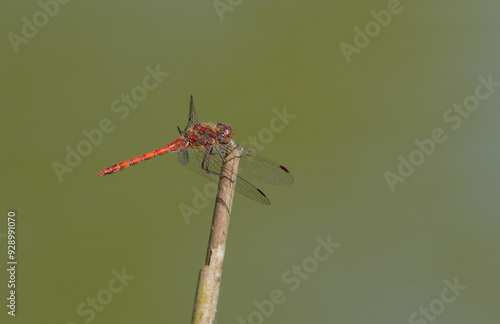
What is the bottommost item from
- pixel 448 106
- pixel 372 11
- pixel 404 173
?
pixel 404 173

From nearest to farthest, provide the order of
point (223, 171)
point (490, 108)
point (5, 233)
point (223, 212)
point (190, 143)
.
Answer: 1. point (223, 212)
2. point (223, 171)
3. point (190, 143)
4. point (5, 233)
5. point (490, 108)

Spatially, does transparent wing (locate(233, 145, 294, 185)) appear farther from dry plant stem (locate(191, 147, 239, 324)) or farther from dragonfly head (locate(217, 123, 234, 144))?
A: dry plant stem (locate(191, 147, 239, 324))

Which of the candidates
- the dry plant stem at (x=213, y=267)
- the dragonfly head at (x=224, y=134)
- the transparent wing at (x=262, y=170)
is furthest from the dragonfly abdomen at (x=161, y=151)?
the dry plant stem at (x=213, y=267)

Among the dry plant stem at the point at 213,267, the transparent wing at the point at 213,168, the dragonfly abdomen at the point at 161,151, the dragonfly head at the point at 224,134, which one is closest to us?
the dry plant stem at the point at 213,267

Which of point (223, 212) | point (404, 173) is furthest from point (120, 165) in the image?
point (404, 173)

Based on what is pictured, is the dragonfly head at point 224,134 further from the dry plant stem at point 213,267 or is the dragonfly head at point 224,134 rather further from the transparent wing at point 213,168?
the dry plant stem at point 213,267

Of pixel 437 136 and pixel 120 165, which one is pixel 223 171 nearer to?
pixel 120 165

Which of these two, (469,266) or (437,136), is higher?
(437,136)
